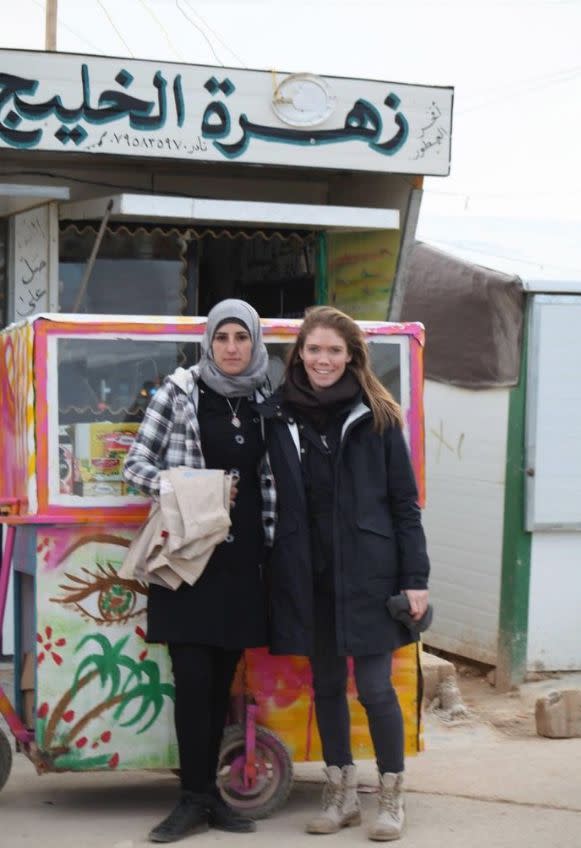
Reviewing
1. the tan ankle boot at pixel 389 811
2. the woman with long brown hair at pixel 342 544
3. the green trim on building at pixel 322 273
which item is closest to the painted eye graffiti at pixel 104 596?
the woman with long brown hair at pixel 342 544

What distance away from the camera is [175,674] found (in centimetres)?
507

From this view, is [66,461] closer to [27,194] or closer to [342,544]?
[342,544]

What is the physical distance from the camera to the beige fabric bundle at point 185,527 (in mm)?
4898

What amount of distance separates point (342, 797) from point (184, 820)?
22.6 inches

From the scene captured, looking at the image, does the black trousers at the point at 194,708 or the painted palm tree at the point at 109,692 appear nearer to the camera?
the black trousers at the point at 194,708

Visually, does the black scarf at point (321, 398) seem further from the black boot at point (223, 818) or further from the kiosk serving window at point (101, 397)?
the black boot at point (223, 818)

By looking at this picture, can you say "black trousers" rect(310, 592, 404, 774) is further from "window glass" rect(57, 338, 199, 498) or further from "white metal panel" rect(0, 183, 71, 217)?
"white metal panel" rect(0, 183, 71, 217)

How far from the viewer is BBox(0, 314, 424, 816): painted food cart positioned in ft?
17.0

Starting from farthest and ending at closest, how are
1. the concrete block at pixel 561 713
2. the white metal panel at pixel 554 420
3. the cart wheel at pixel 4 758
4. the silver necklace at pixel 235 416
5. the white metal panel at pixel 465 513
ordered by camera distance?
1. the white metal panel at pixel 465 513
2. the white metal panel at pixel 554 420
3. the concrete block at pixel 561 713
4. the cart wheel at pixel 4 758
5. the silver necklace at pixel 235 416

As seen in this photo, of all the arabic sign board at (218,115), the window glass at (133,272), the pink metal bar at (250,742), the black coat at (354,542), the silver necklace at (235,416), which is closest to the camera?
the black coat at (354,542)

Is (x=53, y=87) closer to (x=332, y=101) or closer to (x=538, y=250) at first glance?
(x=332, y=101)

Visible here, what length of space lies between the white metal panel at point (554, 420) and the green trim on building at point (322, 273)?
149cm

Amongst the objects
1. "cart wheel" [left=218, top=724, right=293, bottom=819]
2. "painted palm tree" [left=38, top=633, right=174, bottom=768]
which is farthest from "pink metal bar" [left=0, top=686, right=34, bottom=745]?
"cart wheel" [left=218, top=724, right=293, bottom=819]

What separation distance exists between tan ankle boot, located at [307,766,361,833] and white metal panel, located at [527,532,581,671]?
3064mm
